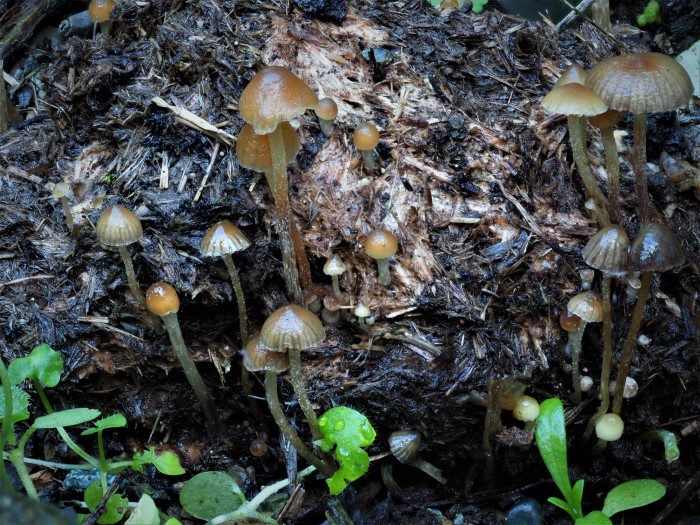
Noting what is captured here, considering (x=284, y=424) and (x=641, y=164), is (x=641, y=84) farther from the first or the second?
(x=284, y=424)

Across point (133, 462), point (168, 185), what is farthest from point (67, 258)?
point (133, 462)

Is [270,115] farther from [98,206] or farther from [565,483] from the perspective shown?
[565,483]

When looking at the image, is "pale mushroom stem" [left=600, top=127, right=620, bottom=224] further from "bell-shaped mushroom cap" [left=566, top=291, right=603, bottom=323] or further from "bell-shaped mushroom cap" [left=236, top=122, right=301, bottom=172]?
"bell-shaped mushroom cap" [left=236, top=122, right=301, bottom=172]

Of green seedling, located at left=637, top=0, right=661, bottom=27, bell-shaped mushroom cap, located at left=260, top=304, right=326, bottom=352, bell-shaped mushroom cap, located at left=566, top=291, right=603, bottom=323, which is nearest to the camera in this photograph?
bell-shaped mushroom cap, located at left=260, top=304, right=326, bottom=352

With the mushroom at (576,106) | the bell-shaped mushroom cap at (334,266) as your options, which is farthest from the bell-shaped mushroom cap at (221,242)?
the mushroom at (576,106)

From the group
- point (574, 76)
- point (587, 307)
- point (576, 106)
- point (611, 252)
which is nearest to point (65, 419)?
point (587, 307)

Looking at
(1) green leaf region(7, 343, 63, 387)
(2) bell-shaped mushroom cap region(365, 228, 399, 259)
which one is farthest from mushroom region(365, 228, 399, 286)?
(1) green leaf region(7, 343, 63, 387)

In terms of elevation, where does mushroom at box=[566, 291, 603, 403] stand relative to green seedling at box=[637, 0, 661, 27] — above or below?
below
